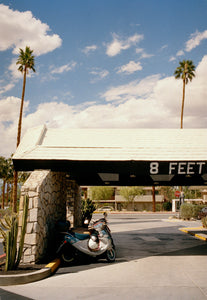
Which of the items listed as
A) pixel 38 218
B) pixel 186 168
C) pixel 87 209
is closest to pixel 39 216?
pixel 38 218

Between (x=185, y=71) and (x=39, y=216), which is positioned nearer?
(x=39, y=216)

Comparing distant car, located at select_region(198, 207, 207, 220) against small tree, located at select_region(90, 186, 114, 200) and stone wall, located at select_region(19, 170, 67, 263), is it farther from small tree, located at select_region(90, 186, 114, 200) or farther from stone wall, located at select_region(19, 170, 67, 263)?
small tree, located at select_region(90, 186, 114, 200)

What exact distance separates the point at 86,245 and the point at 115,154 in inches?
127

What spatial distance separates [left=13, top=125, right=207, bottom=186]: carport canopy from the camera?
10586 millimetres

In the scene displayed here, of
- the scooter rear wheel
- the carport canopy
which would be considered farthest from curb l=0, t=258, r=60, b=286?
the carport canopy

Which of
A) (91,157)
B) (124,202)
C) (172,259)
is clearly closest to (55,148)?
(91,157)

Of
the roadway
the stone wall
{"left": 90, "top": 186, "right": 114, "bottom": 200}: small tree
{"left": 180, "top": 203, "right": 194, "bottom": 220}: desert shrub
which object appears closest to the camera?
the roadway

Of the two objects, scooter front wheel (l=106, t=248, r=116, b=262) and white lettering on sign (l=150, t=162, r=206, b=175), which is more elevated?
white lettering on sign (l=150, t=162, r=206, b=175)

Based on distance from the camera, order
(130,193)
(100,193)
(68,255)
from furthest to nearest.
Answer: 1. (100,193)
2. (130,193)
3. (68,255)

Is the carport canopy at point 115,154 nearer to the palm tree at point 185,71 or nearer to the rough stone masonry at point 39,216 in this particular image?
the rough stone masonry at point 39,216

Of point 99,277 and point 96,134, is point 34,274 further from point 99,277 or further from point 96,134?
point 96,134

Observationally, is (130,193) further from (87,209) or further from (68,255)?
(68,255)

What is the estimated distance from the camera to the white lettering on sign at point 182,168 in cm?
1074

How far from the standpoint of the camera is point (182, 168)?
10.9m
